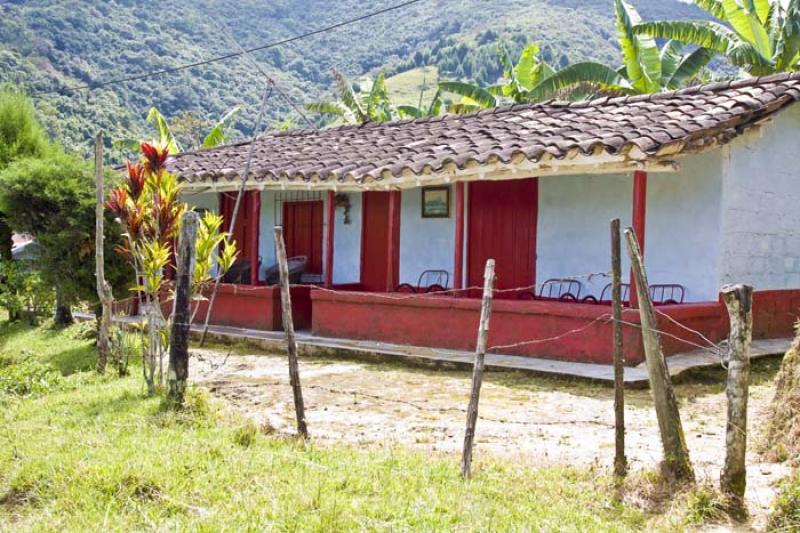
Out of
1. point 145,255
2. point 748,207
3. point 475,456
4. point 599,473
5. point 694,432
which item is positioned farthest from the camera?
point 748,207

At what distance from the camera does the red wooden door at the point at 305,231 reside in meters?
13.6

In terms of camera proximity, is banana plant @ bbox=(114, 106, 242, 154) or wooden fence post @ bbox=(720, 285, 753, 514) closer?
wooden fence post @ bbox=(720, 285, 753, 514)

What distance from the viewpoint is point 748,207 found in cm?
972

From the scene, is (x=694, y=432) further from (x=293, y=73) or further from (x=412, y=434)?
(x=293, y=73)

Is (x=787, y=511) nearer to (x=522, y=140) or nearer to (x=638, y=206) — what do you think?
(x=638, y=206)

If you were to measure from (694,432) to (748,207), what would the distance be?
4.62 metres

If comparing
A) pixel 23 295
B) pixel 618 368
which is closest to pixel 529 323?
pixel 618 368

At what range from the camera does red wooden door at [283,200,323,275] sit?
1364cm

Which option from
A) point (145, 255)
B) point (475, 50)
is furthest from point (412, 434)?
point (475, 50)

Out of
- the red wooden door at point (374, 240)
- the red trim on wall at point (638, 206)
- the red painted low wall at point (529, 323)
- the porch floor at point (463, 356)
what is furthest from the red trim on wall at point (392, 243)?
the red trim on wall at point (638, 206)

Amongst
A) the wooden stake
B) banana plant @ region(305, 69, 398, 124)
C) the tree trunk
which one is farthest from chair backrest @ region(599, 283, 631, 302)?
banana plant @ region(305, 69, 398, 124)

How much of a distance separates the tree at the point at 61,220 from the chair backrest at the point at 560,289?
19.1ft

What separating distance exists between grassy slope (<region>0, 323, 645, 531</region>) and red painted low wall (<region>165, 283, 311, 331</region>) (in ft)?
19.6

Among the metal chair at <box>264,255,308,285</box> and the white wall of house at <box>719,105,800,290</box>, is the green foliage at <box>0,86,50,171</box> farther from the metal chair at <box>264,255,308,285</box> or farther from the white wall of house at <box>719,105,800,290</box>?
the white wall of house at <box>719,105,800,290</box>
